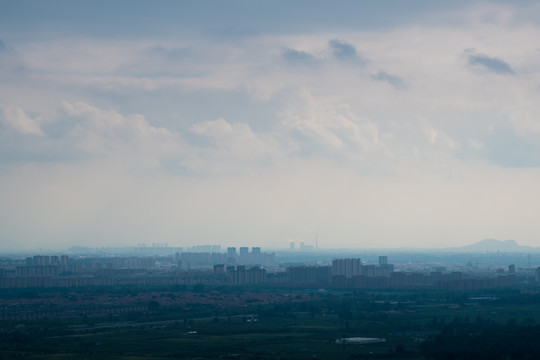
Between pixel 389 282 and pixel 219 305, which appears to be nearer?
pixel 219 305

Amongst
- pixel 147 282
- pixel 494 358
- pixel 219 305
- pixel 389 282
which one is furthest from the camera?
pixel 147 282

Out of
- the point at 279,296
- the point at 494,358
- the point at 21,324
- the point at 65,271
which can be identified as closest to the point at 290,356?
the point at 494,358

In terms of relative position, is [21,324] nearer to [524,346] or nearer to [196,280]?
[524,346]

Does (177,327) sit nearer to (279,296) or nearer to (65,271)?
(279,296)

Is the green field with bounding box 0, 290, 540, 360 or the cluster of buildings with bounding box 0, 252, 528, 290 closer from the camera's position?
the green field with bounding box 0, 290, 540, 360

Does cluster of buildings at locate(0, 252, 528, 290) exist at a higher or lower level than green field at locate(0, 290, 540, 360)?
higher

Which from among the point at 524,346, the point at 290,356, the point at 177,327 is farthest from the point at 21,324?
the point at 524,346

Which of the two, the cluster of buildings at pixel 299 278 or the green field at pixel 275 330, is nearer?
the green field at pixel 275 330

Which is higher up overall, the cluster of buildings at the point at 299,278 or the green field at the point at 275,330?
the cluster of buildings at the point at 299,278

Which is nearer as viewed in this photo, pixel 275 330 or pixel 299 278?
pixel 275 330

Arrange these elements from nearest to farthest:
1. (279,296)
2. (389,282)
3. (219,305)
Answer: (219,305)
(279,296)
(389,282)

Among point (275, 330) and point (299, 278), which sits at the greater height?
point (299, 278)
